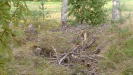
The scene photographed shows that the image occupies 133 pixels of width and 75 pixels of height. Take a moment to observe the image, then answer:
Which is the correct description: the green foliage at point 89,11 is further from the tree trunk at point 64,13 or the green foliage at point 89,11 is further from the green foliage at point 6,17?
the green foliage at point 6,17

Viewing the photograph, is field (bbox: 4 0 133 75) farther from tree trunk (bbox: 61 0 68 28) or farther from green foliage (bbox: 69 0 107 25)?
green foliage (bbox: 69 0 107 25)

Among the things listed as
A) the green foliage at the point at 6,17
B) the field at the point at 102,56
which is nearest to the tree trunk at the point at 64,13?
the field at the point at 102,56

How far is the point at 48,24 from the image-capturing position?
45.4 ft

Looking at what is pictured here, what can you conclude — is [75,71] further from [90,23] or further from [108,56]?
[90,23]

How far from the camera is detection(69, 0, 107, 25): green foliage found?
13.8m

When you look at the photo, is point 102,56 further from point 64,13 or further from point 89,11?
point 89,11

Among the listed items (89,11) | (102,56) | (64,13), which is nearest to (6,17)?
(102,56)

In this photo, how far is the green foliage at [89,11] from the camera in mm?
13750

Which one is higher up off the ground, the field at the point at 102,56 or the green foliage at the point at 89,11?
the green foliage at the point at 89,11

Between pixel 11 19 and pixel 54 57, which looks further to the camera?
pixel 54 57

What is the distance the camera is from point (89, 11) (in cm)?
1400

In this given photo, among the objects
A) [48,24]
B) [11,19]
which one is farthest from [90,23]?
[11,19]

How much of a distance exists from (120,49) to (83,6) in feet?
20.2

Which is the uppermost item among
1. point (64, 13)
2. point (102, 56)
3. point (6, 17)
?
point (6, 17)
